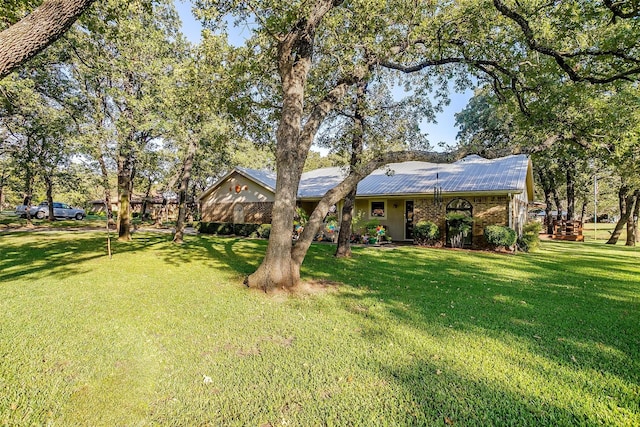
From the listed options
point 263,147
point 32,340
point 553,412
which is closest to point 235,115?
point 263,147

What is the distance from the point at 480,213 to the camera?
44.9 ft

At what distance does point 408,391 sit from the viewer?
2.85 m

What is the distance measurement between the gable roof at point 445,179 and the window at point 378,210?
0.99 m

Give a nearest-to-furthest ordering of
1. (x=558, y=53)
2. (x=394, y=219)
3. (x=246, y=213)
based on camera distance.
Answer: (x=558, y=53) < (x=394, y=219) < (x=246, y=213)

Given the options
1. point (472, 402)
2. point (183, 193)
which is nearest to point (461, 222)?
point (472, 402)

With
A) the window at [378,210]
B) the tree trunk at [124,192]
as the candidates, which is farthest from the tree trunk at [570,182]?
the tree trunk at [124,192]

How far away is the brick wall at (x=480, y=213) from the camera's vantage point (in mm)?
13148

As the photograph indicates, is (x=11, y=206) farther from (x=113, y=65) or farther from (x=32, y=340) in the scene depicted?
(x=32, y=340)

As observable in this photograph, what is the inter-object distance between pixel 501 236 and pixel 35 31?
46.4 ft

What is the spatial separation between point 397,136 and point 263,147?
15.7 feet

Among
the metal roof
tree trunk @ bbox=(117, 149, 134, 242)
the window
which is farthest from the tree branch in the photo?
tree trunk @ bbox=(117, 149, 134, 242)

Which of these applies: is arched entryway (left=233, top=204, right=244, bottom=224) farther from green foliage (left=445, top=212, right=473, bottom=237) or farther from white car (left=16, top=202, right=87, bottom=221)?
white car (left=16, top=202, right=87, bottom=221)

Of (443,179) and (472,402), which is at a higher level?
(443,179)

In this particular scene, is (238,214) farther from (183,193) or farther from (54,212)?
(54,212)
